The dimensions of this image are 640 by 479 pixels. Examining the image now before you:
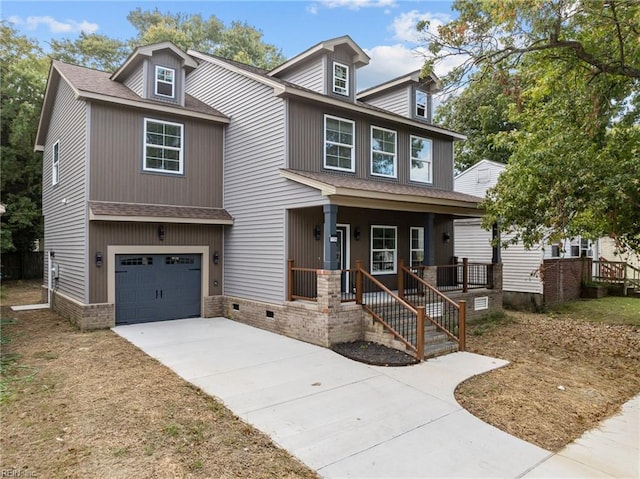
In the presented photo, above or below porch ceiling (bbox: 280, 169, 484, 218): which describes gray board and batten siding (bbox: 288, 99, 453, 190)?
above

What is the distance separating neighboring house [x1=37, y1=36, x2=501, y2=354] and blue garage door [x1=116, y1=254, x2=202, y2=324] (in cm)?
3

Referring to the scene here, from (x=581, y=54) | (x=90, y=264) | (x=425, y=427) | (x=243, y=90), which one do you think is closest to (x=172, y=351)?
(x=90, y=264)

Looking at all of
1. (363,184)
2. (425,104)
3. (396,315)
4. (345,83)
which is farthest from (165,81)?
(396,315)

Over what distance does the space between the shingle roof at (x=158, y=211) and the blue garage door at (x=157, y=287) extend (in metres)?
1.26

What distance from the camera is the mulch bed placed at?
736 cm

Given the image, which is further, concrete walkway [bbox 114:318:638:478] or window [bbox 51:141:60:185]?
window [bbox 51:141:60:185]

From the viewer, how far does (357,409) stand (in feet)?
17.3

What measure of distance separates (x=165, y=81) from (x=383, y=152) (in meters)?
6.71

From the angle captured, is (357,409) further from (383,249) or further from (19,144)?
(19,144)

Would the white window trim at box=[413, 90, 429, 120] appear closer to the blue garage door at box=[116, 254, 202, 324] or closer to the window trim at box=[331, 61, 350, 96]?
the window trim at box=[331, 61, 350, 96]

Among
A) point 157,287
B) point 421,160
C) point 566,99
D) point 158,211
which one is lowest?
point 157,287

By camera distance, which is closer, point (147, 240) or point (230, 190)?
point (147, 240)

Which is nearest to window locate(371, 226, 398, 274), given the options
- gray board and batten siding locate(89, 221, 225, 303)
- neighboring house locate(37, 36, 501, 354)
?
neighboring house locate(37, 36, 501, 354)

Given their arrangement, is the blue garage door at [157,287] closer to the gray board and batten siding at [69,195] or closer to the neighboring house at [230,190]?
the neighboring house at [230,190]
